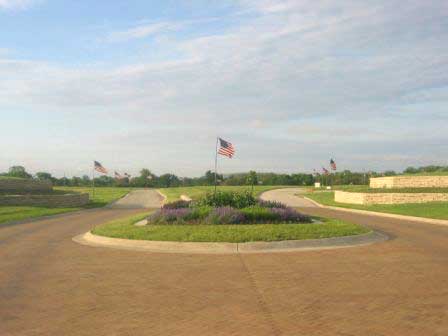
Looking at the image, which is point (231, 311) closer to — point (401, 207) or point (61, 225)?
point (61, 225)

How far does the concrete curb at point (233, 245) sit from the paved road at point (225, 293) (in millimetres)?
691

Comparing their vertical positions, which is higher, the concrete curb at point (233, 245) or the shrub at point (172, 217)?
the shrub at point (172, 217)

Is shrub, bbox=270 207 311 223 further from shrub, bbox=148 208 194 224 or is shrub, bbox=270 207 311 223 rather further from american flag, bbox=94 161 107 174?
american flag, bbox=94 161 107 174

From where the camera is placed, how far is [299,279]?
966 cm

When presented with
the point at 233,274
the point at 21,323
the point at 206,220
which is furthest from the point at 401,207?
the point at 21,323

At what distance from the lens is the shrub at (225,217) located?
1647cm

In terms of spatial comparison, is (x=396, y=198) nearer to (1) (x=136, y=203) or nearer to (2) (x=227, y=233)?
(1) (x=136, y=203)

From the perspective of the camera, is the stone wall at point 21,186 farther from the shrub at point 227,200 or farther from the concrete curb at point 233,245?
the concrete curb at point 233,245

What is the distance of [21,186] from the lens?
4112cm

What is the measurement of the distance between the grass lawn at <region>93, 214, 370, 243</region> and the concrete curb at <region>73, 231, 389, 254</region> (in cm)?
27

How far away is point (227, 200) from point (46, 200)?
18.3m

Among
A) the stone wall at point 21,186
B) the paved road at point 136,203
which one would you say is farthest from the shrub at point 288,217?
the stone wall at point 21,186

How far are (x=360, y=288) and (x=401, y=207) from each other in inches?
875

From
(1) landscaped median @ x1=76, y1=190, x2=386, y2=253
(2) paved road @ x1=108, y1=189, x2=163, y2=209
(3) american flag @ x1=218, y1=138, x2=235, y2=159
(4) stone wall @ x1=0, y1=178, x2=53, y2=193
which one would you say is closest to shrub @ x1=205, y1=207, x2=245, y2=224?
(1) landscaped median @ x1=76, y1=190, x2=386, y2=253
